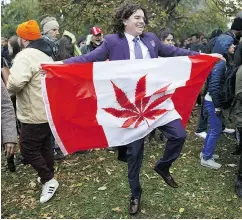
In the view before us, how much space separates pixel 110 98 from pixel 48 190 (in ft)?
4.89

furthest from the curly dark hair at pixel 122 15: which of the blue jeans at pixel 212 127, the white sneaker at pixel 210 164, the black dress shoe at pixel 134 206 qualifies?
the white sneaker at pixel 210 164

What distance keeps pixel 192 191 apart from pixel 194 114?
4326 millimetres

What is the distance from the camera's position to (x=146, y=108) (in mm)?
3842

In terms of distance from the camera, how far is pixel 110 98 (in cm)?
385

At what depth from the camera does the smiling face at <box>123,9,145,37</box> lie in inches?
146

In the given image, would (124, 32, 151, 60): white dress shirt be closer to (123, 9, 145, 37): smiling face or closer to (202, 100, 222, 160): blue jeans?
(123, 9, 145, 37): smiling face

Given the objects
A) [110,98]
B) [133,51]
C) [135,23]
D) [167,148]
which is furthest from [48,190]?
[135,23]

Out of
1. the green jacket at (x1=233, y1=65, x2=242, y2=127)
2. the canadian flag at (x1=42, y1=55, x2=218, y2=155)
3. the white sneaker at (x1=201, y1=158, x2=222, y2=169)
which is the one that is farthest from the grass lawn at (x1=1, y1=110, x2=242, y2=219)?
the green jacket at (x1=233, y1=65, x2=242, y2=127)

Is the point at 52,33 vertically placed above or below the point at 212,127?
above

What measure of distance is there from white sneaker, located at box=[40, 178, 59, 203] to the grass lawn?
74 millimetres

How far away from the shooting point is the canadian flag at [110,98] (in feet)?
12.5

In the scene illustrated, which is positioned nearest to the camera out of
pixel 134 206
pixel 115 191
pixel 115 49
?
pixel 115 49

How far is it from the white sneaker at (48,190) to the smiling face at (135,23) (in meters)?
2.10

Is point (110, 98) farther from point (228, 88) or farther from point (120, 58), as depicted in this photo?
point (228, 88)
